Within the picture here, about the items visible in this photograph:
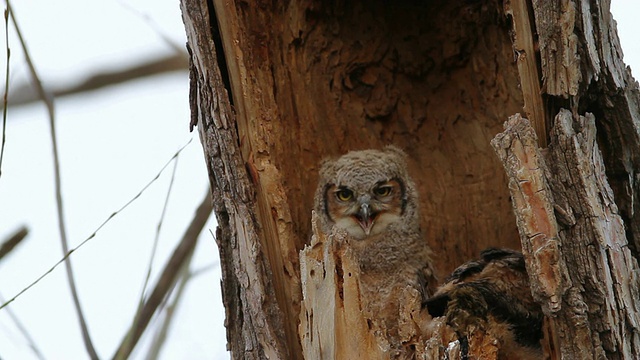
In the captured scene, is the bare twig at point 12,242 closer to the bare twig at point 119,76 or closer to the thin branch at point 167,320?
the thin branch at point 167,320

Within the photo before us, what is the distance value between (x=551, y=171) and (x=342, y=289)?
3.19ft

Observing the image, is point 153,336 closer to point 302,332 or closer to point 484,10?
point 302,332

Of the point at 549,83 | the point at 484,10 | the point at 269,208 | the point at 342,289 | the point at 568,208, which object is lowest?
the point at 342,289

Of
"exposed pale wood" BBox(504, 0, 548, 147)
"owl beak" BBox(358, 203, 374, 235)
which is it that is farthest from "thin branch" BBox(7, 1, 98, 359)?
"exposed pale wood" BBox(504, 0, 548, 147)

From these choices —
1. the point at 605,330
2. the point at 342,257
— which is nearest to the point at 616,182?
the point at 605,330

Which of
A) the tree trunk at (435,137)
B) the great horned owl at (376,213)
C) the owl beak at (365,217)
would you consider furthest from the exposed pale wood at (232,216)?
the owl beak at (365,217)

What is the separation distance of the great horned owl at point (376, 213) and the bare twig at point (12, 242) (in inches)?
78.4

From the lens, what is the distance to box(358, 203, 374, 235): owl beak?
466cm

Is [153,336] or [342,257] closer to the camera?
[342,257]

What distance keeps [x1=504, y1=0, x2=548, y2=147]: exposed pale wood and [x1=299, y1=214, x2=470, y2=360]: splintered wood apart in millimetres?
926

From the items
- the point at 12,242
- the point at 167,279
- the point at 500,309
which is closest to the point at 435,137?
the point at 500,309

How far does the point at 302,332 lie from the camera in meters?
3.32

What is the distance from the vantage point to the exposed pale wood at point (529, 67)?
10.4 ft

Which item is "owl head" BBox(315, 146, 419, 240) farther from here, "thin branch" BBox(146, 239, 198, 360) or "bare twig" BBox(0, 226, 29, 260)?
"bare twig" BBox(0, 226, 29, 260)
